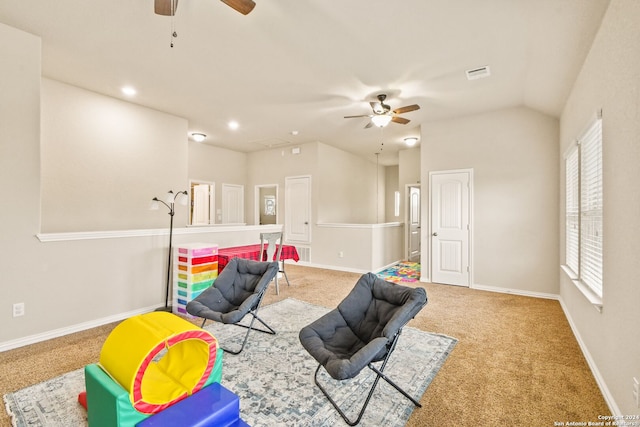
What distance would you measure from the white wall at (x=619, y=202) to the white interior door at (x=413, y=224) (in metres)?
5.40

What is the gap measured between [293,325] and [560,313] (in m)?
3.47

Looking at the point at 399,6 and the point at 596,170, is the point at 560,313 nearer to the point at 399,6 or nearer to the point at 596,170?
the point at 596,170

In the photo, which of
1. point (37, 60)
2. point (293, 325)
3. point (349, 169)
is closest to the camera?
point (37, 60)

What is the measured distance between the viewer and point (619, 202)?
1.86 metres

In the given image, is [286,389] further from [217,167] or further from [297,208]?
[217,167]

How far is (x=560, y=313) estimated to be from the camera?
3867 mm

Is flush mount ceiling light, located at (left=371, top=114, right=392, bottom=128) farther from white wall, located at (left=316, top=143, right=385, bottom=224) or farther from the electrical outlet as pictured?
the electrical outlet

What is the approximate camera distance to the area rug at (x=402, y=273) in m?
5.74

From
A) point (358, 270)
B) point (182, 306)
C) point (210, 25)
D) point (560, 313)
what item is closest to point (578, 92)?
point (560, 313)

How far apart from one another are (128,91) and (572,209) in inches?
239

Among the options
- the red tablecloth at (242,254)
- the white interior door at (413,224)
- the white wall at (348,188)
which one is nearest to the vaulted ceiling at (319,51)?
the red tablecloth at (242,254)

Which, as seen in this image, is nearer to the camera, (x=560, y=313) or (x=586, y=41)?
(x=586, y=41)

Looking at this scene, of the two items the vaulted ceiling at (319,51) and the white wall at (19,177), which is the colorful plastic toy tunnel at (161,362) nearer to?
the white wall at (19,177)

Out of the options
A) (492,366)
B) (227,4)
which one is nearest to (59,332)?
(227,4)
